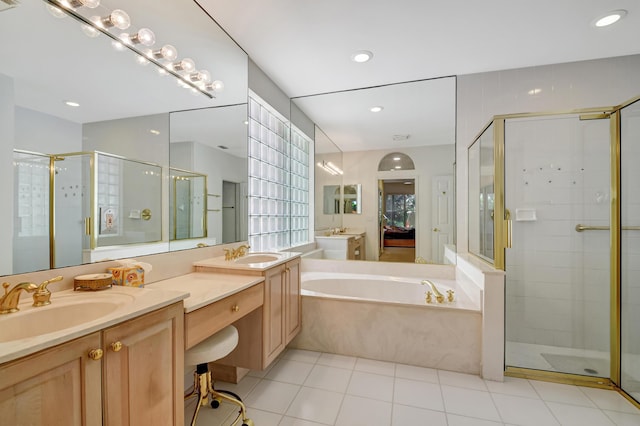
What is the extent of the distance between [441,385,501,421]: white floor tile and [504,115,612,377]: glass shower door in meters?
0.54

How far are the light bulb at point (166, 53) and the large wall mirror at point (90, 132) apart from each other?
0.01m

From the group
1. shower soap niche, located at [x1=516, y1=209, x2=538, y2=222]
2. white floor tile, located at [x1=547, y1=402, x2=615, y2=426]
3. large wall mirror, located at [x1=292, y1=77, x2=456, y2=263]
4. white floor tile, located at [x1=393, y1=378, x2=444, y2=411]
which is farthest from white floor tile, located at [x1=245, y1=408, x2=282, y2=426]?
shower soap niche, located at [x1=516, y1=209, x2=538, y2=222]

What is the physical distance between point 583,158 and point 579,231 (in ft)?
2.07

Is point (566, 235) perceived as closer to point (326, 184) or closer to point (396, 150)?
point (396, 150)

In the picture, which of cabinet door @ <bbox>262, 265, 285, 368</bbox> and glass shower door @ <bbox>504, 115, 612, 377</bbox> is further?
glass shower door @ <bbox>504, 115, 612, 377</bbox>

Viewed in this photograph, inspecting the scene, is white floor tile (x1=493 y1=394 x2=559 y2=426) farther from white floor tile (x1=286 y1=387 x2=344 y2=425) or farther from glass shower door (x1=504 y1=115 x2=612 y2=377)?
white floor tile (x1=286 y1=387 x2=344 y2=425)

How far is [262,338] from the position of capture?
1.76m

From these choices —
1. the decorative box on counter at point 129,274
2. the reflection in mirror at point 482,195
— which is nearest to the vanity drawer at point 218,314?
the decorative box on counter at point 129,274

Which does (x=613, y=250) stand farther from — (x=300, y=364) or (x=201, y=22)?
(x=201, y=22)

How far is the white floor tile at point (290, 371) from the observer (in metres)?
1.98

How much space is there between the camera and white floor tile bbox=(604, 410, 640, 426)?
1569 mm

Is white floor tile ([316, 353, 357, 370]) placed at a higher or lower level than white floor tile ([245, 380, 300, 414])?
lower

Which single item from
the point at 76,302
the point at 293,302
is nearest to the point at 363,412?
the point at 293,302

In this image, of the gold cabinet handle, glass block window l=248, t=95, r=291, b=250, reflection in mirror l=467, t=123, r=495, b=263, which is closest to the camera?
the gold cabinet handle
